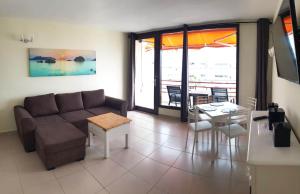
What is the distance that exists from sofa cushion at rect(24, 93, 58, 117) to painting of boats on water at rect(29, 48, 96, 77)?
61 cm

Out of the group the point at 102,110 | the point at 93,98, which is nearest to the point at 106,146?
the point at 102,110

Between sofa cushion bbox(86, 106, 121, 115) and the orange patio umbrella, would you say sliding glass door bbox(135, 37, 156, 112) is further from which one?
sofa cushion bbox(86, 106, 121, 115)

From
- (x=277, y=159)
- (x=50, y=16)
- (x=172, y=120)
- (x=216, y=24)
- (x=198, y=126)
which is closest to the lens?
(x=277, y=159)

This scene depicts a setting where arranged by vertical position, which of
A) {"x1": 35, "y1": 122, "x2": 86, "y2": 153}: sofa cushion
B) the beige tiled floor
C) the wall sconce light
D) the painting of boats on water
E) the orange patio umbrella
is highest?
the orange patio umbrella

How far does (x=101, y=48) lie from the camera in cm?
560

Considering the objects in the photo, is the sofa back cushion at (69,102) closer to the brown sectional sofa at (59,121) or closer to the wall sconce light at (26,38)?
the brown sectional sofa at (59,121)

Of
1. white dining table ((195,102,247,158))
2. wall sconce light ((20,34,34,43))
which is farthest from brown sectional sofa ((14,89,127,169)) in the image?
white dining table ((195,102,247,158))

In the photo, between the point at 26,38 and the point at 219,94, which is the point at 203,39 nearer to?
the point at 219,94

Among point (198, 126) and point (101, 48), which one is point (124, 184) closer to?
point (198, 126)

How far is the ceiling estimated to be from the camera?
3.22 m

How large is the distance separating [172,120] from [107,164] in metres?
2.64

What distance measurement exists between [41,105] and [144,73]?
3.33 m

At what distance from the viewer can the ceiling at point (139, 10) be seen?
10.6ft

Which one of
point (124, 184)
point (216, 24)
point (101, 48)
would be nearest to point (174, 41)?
point (216, 24)
